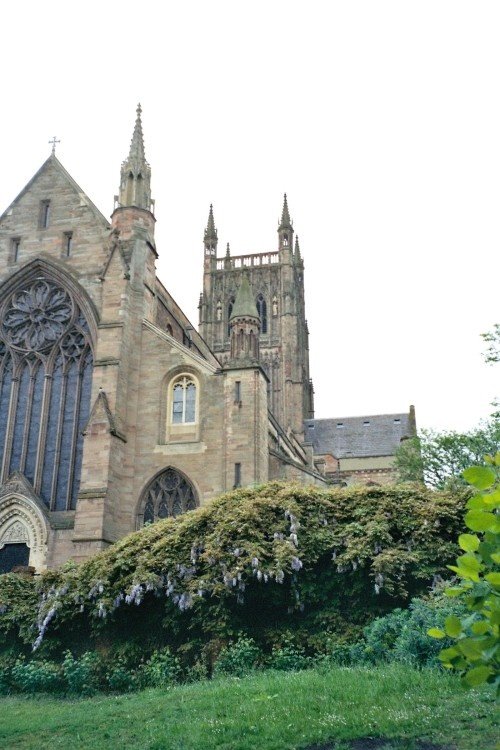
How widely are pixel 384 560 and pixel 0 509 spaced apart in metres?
15.3

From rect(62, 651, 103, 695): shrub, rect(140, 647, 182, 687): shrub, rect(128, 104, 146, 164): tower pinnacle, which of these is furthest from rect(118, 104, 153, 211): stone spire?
rect(140, 647, 182, 687): shrub

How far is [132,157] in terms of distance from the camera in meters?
29.8

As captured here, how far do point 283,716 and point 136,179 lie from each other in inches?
916

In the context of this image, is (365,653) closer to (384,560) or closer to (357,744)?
(384,560)

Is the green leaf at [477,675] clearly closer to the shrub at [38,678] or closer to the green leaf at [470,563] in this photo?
the green leaf at [470,563]

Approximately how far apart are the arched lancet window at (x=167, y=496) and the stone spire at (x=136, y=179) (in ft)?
32.6

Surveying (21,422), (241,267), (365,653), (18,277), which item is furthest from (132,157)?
(241,267)

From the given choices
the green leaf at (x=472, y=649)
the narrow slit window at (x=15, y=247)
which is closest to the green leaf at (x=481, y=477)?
the green leaf at (x=472, y=649)

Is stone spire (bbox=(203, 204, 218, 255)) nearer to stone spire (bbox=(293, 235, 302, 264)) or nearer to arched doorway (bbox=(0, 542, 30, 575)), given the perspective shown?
stone spire (bbox=(293, 235, 302, 264))

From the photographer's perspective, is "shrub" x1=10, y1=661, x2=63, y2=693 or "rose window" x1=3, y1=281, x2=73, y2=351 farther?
"rose window" x1=3, y1=281, x2=73, y2=351

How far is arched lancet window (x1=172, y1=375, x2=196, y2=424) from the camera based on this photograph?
26.0 metres

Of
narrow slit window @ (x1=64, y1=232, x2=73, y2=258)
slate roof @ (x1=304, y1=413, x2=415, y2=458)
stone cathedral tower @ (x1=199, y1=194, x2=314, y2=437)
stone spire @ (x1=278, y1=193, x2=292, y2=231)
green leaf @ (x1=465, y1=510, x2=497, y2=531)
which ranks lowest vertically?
green leaf @ (x1=465, y1=510, x2=497, y2=531)

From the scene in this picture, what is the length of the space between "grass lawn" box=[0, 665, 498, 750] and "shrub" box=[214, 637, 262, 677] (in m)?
1.34

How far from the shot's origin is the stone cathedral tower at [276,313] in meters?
68.4
